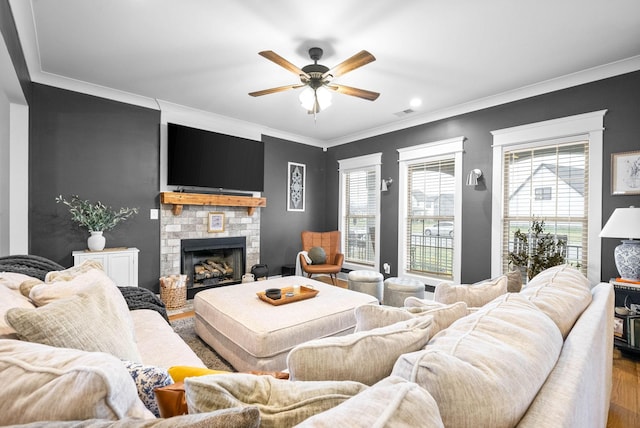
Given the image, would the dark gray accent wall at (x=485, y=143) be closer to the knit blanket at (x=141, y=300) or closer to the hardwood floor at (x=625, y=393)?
the hardwood floor at (x=625, y=393)

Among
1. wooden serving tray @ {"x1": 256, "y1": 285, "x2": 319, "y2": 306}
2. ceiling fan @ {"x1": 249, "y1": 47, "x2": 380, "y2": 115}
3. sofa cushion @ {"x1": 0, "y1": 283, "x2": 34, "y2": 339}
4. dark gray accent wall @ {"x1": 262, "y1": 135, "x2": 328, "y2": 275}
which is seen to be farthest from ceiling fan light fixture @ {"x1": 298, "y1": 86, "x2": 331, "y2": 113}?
sofa cushion @ {"x1": 0, "y1": 283, "x2": 34, "y2": 339}

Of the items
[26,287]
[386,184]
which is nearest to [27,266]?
[26,287]

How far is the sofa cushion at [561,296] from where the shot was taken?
3.82 feet

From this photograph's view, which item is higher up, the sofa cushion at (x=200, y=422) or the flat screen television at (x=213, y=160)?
the flat screen television at (x=213, y=160)

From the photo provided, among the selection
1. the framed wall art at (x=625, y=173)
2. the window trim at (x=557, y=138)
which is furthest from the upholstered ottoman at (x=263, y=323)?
the framed wall art at (x=625, y=173)

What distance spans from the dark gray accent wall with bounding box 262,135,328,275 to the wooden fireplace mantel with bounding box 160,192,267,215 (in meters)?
0.32

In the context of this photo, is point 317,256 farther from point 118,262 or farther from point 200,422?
point 200,422

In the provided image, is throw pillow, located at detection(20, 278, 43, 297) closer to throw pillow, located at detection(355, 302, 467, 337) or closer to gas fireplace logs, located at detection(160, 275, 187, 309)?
throw pillow, located at detection(355, 302, 467, 337)

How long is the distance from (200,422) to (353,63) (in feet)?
8.14

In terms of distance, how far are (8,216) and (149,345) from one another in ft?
8.67

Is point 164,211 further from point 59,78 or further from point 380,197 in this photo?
point 380,197

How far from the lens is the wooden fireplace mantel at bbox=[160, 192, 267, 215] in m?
3.93

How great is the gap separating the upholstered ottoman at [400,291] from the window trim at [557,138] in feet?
3.89

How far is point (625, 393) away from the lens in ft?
6.71
